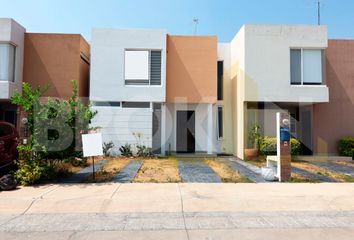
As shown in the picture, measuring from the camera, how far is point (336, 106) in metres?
15.6

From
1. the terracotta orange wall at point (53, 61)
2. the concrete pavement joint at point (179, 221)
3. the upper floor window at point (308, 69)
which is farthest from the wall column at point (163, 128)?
the concrete pavement joint at point (179, 221)

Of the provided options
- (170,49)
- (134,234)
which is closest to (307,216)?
(134,234)

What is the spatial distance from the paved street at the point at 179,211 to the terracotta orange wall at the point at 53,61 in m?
8.15

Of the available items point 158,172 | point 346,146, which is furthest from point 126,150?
point 346,146

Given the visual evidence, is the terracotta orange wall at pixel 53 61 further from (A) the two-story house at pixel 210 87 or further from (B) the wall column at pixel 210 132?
(B) the wall column at pixel 210 132

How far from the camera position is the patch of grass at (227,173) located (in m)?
9.48

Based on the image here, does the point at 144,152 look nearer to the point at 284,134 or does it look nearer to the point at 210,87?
the point at 210,87

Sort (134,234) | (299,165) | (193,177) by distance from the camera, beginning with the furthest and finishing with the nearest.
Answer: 1. (299,165)
2. (193,177)
3. (134,234)

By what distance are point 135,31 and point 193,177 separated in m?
9.02

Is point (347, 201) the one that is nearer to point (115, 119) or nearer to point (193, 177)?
point (193, 177)

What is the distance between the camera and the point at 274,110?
1594 cm

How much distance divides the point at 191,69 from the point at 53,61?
23.6 feet

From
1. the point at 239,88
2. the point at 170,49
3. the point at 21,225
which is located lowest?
the point at 21,225

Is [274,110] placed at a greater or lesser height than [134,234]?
greater
